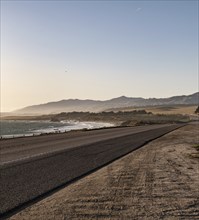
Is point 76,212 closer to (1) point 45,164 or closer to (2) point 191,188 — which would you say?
(2) point 191,188

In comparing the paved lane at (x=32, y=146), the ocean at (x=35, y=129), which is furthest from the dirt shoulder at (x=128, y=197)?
the ocean at (x=35, y=129)

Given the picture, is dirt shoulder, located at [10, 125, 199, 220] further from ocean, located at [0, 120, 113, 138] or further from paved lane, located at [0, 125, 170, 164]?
ocean, located at [0, 120, 113, 138]

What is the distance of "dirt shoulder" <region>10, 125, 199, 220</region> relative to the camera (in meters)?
8.44

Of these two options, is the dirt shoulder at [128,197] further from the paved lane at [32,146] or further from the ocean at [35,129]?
the ocean at [35,129]

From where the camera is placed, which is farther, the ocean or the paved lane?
the ocean

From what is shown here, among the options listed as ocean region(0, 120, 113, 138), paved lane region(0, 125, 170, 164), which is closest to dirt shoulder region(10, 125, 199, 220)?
paved lane region(0, 125, 170, 164)

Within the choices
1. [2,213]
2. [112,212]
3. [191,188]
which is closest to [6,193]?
[2,213]

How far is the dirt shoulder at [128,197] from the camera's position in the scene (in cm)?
844

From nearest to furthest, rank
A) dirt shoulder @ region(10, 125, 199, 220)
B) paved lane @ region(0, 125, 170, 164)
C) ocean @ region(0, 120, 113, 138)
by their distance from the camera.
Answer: dirt shoulder @ region(10, 125, 199, 220), paved lane @ region(0, 125, 170, 164), ocean @ region(0, 120, 113, 138)

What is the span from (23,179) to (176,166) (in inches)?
271

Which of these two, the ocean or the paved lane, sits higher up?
the paved lane

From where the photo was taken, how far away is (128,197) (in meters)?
10.0

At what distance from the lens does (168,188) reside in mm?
11391

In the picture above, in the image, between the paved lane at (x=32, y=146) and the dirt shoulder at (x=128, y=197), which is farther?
the paved lane at (x=32, y=146)
